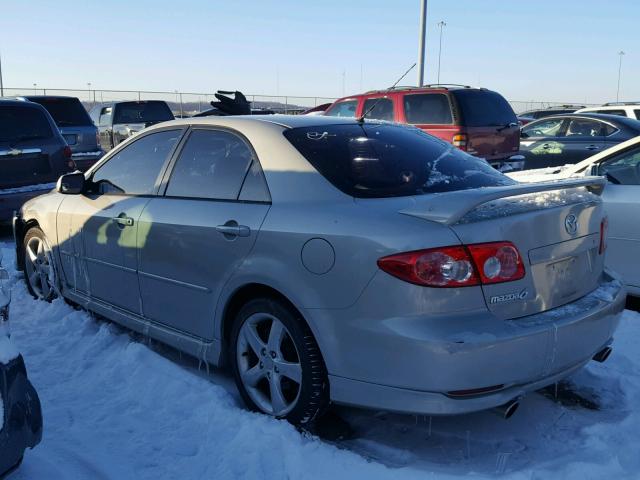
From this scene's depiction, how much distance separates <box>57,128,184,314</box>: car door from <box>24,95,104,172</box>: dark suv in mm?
7564

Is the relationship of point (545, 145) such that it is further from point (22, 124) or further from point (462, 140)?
point (22, 124)

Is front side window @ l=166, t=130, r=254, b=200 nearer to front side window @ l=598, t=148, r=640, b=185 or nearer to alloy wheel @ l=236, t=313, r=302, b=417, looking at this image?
alloy wheel @ l=236, t=313, r=302, b=417

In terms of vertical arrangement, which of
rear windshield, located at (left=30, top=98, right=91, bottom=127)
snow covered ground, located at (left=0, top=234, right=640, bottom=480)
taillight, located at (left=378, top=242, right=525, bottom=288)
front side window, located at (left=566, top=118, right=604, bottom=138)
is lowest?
snow covered ground, located at (left=0, top=234, right=640, bottom=480)

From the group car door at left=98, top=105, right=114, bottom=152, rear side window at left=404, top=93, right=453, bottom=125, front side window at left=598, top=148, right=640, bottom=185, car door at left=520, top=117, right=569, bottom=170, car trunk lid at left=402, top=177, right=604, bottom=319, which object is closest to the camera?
car trunk lid at left=402, top=177, right=604, bottom=319

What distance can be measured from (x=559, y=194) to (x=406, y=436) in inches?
57.2

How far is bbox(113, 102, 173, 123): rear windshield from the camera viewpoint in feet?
56.8

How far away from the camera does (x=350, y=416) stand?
3.47m

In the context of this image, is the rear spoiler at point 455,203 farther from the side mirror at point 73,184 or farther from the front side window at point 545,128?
the front side window at point 545,128

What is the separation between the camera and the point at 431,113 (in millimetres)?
10555

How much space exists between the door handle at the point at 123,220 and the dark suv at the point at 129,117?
13.4 meters

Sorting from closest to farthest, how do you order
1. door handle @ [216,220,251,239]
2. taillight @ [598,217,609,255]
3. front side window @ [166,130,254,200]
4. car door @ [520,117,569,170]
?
door handle @ [216,220,251,239], taillight @ [598,217,609,255], front side window @ [166,130,254,200], car door @ [520,117,569,170]

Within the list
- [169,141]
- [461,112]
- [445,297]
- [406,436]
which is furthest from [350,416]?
[461,112]

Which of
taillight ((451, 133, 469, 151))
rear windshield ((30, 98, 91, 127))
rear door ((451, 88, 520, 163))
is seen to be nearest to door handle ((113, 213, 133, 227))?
taillight ((451, 133, 469, 151))

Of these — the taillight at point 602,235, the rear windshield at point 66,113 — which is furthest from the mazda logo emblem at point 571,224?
the rear windshield at point 66,113
